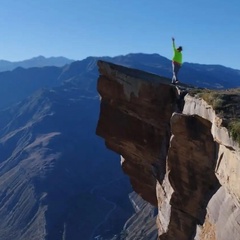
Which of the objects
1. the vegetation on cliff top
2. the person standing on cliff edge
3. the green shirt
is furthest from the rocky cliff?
the green shirt

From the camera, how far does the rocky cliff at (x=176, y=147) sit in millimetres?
22969

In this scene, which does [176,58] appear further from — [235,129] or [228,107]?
[235,129]

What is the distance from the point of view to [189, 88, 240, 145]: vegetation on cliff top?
845 inches

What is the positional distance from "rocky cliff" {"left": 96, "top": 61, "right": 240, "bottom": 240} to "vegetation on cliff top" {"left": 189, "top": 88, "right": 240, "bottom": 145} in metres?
0.06

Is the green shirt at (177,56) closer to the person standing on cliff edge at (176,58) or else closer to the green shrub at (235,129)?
the person standing on cliff edge at (176,58)

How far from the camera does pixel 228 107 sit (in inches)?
964

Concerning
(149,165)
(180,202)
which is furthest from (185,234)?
(149,165)

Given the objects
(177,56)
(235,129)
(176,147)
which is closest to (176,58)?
(177,56)

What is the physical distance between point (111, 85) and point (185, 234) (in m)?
11.8

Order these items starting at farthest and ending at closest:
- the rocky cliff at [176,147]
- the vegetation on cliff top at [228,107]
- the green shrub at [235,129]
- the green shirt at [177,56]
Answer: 1. the green shirt at [177,56]
2. the rocky cliff at [176,147]
3. the vegetation on cliff top at [228,107]
4. the green shrub at [235,129]

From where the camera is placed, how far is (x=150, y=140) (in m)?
Result: 33.3

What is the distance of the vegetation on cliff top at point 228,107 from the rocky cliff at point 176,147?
0.18 feet

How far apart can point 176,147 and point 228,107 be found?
486 cm

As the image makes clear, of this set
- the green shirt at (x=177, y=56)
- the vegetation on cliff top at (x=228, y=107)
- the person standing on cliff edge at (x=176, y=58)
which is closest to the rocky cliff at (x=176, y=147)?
the vegetation on cliff top at (x=228, y=107)
